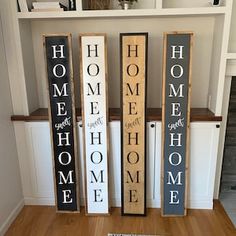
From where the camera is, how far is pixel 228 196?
2.55 meters

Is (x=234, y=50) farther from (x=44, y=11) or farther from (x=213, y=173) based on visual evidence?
(x=44, y=11)

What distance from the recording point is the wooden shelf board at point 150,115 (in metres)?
2.08

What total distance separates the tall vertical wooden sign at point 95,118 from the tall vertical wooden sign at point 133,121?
0.15m

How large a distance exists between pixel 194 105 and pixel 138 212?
3.61 ft

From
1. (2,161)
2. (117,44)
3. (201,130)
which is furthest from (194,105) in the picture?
(2,161)

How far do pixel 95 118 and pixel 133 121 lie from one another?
12.4 inches

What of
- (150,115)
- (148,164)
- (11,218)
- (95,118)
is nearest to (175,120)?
(150,115)

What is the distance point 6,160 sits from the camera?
82.7 inches

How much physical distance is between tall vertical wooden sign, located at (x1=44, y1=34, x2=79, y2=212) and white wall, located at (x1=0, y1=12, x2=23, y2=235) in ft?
1.20

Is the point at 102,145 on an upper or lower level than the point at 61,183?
upper

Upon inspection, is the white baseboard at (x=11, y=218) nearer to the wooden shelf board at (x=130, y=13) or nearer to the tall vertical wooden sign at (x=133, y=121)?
the tall vertical wooden sign at (x=133, y=121)

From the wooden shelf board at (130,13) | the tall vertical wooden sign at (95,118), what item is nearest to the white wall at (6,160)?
the wooden shelf board at (130,13)

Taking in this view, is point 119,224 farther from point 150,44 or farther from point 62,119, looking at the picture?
point 150,44

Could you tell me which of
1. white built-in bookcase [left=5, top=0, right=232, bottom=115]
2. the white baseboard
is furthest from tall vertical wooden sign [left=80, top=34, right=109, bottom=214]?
the white baseboard
